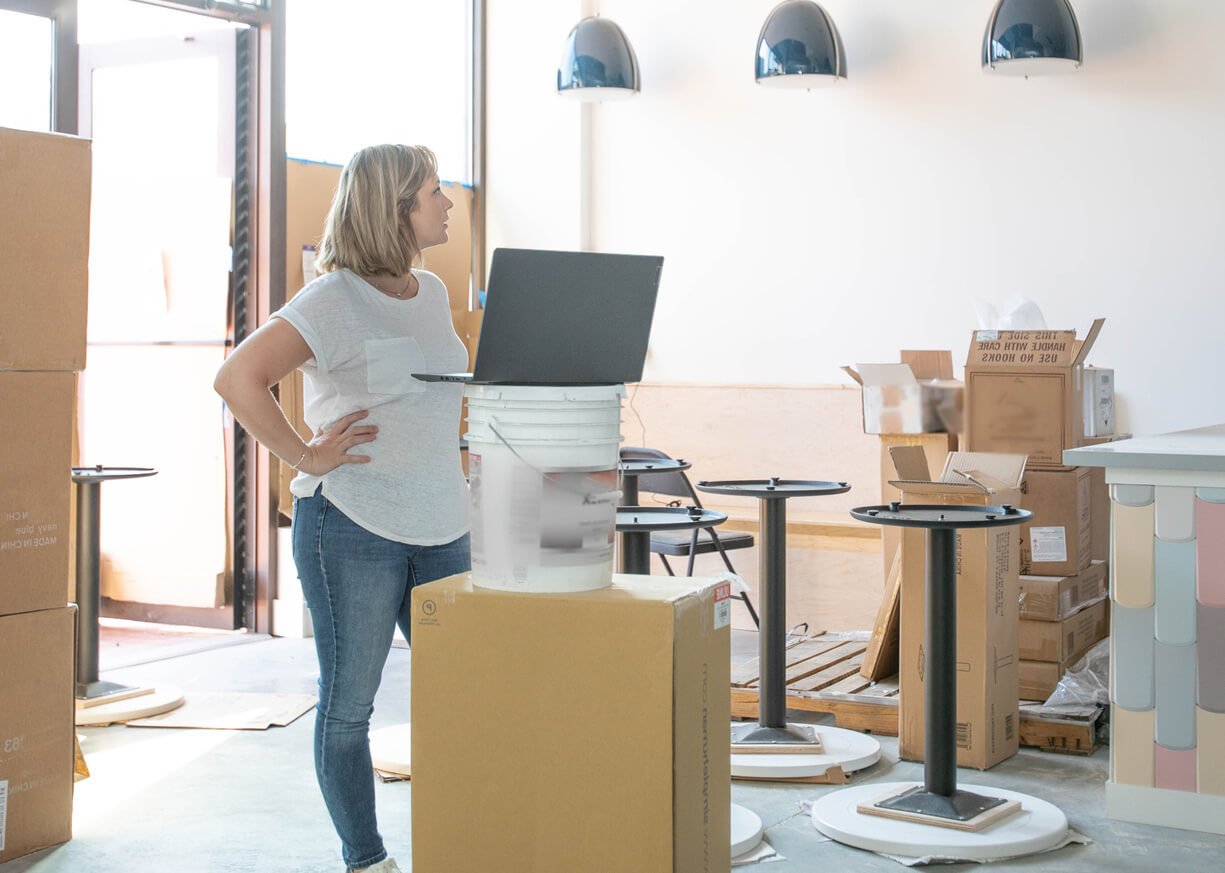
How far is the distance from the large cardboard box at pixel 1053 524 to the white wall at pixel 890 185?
0.92 meters

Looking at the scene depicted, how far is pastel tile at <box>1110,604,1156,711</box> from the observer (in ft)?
11.3

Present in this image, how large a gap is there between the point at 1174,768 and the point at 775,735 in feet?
3.55

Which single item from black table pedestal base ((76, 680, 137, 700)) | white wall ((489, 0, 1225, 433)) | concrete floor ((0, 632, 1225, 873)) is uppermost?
white wall ((489, 0, 1225, 433))

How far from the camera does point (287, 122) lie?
5.89 m

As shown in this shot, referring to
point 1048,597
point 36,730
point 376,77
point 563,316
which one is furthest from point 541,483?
point 376,77

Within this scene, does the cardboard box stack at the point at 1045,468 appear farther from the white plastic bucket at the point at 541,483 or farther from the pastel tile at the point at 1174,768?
the white plastic bucket at the point at 541,483

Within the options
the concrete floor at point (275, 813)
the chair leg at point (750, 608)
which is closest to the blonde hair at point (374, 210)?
the concrete floor at point (275, 813)

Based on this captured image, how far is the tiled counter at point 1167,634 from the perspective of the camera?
132 inches

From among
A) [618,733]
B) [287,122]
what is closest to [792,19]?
A: [287,122]

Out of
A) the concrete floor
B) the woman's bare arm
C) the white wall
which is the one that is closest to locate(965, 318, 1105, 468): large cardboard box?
the white wall

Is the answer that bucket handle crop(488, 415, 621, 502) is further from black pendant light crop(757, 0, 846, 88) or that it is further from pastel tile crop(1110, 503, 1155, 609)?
black pendant light crop(757, 0, 846, 88)

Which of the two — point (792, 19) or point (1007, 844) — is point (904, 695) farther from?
point (792, 19)

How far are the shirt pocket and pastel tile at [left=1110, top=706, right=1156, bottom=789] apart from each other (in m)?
2.07

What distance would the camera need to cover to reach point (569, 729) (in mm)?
2096
